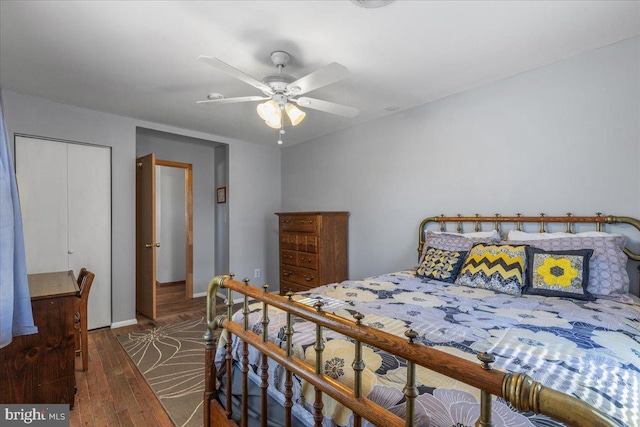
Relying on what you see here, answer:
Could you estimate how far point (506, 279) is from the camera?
205 centimetres

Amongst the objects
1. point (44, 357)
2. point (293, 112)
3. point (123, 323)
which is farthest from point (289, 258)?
point (44, 357)

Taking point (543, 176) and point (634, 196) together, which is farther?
point (543, 176)

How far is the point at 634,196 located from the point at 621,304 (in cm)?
79

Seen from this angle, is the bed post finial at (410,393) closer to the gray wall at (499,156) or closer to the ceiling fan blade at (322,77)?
the ceiling fan blade at (322,77)

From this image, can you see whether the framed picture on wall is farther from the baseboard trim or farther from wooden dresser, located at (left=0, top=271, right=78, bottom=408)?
wooden dresser, located at (left=0, top=271, right=78, bottom=408)

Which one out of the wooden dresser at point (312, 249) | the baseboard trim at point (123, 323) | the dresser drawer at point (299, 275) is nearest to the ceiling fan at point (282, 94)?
the wooden dresser at point (312, 249)

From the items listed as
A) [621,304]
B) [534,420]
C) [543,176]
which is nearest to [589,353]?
[534,420]

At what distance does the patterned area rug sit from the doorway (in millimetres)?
515

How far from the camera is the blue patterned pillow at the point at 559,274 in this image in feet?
6.08

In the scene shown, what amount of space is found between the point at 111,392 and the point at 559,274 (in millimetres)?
3245

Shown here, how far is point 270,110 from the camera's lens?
7.11 ft

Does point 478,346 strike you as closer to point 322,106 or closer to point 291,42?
point 322,106

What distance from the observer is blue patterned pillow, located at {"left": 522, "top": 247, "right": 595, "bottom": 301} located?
1.85 meters

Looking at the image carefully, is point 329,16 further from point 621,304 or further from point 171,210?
point 171,210
